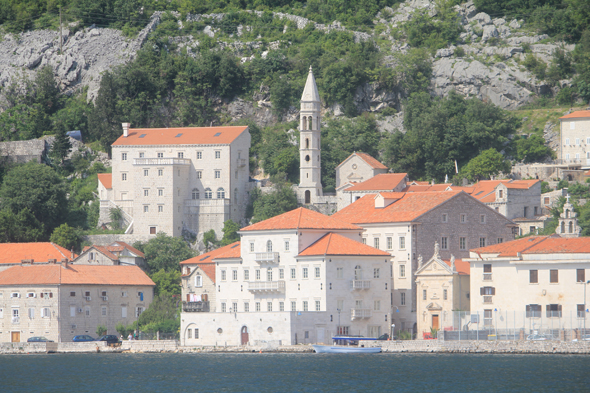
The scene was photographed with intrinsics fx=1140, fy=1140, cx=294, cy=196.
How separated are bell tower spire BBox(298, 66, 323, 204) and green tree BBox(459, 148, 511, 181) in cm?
1453

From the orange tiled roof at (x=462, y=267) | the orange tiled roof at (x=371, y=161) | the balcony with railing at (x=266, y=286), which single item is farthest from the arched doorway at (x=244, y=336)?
the orange tiled roof at (x=371, y=161)

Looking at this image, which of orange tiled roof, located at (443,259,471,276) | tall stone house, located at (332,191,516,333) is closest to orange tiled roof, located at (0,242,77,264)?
tall stone house, located at (332,191,516,333)

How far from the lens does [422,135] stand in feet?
383

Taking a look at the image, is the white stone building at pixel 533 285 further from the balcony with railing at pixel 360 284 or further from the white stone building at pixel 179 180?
the white stone building at pixel 179 180

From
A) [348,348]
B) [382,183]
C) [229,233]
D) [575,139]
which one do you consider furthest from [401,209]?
[575,139]

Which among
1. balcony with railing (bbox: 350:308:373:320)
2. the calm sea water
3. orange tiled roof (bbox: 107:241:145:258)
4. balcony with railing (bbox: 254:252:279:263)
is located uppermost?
orange tiled roof (bbox: 107:241:145:258)

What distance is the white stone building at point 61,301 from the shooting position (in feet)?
300

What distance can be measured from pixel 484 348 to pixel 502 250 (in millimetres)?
8586

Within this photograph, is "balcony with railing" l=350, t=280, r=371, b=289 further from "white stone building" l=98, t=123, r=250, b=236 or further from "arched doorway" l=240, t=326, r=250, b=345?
"white stone building" l=98, t=123, r=250, b=236

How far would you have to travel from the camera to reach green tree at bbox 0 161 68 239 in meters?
112

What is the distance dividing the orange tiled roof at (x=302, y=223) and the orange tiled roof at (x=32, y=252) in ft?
70.8

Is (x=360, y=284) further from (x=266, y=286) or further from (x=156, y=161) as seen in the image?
(x=156, y=161)

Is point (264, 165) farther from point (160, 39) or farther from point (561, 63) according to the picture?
point (561, 63)

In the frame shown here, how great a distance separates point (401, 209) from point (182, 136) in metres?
31.6
